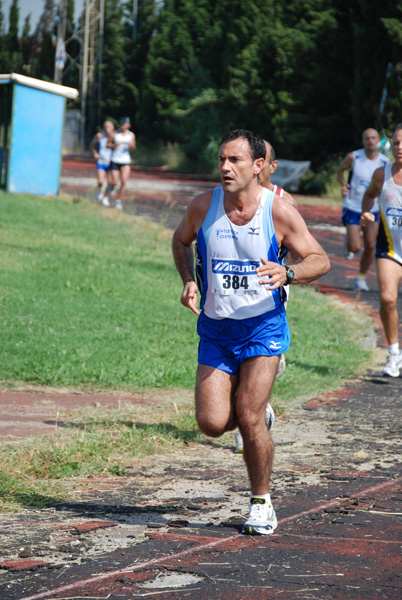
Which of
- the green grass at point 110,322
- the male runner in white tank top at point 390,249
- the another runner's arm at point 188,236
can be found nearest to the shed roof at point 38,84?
the green grass at point 110,322

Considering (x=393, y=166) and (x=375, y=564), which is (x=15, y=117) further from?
(x=375, y=564)

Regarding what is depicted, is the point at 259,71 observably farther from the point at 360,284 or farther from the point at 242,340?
the point at 242,340

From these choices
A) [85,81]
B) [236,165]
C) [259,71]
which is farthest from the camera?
[85,81]

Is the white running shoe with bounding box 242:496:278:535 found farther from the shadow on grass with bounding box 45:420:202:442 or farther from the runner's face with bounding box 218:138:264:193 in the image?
the shadow on grass with bounding box 45:420:202:442

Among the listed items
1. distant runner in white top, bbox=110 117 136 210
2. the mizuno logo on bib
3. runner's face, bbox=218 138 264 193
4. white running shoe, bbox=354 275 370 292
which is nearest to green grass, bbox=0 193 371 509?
white running shoe, bbox=354 275 370 292

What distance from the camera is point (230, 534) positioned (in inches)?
187

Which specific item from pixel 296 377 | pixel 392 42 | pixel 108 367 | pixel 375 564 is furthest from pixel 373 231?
pixel 392 42

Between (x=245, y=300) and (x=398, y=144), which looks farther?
(x=398, y=144)

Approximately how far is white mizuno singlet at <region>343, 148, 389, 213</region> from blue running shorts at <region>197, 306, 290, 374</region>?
876 cm

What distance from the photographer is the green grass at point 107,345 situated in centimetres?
599

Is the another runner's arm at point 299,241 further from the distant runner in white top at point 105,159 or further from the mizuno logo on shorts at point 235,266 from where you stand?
the distant runner in white top at point 105,159

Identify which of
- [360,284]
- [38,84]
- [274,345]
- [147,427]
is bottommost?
[147,427]

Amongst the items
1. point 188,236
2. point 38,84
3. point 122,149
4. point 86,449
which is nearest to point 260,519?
point 188,236

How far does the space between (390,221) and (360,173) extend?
476 centimetres
